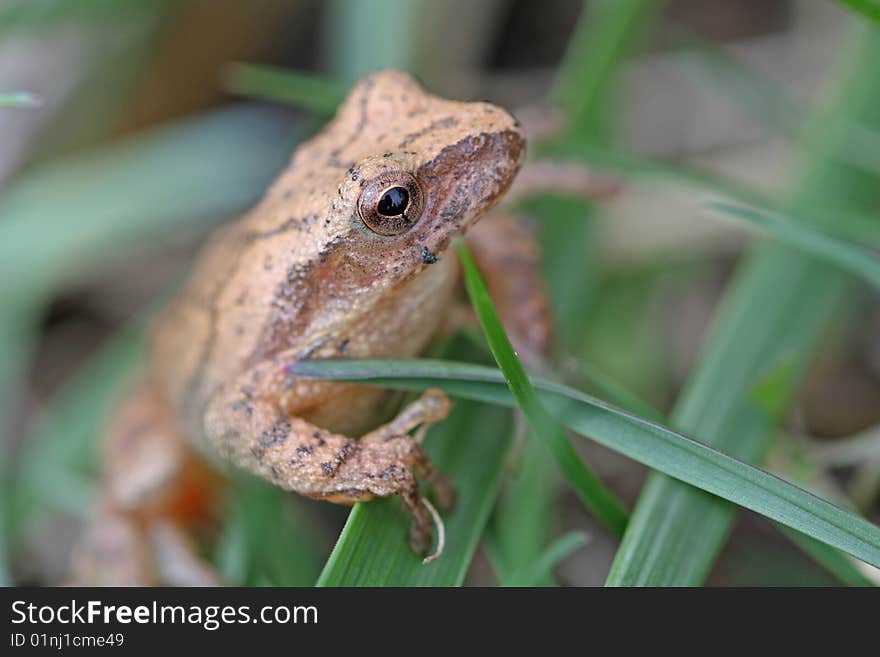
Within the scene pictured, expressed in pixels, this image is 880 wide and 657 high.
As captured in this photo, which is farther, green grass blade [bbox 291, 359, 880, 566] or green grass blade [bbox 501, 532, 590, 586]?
green grass blade [bbox 501, 532, 590, 586]

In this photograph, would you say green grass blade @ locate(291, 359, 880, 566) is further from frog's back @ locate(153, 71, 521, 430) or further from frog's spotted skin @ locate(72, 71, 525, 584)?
frog's back @ locate(153, 71, 521, 430)

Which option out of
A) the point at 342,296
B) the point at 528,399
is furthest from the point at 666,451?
the point at 342,296

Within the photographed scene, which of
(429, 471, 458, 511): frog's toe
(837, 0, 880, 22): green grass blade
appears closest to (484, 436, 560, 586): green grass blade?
(429, 471, 458, 511): frog's toe

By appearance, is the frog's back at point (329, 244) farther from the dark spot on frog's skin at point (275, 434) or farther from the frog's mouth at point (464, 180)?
the dark spot on frog's skin at point (275, 434)

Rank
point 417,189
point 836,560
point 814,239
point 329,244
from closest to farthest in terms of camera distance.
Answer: point 836,560, point 417,189, point 329,244, point 814,239

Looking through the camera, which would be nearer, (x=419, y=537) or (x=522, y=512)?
(x=419, y=537)

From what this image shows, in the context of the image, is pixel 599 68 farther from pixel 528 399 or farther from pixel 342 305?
pixel 528 399

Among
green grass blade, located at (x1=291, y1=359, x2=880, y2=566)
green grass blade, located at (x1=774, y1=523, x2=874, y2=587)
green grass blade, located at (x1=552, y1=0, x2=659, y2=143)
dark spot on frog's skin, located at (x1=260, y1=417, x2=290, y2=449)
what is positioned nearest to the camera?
green grass blade, located at (x1=291, y1=359, x2=880, y2=566)

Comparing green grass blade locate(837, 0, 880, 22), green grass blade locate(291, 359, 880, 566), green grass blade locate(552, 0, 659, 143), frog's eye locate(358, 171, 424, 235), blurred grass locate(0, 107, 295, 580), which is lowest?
blurred grass locate(0, 107, 295, 580)
